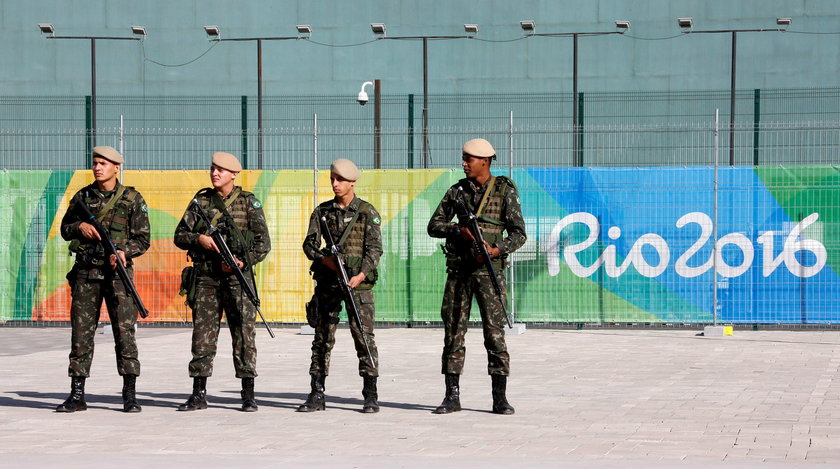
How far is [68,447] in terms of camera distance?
7668 mm

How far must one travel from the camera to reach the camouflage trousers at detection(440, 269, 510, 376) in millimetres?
9109

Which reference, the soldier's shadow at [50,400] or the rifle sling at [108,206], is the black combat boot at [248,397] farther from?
the rifle sling at [108,206]

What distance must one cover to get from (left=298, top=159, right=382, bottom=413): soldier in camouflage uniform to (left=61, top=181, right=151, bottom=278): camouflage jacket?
122cm

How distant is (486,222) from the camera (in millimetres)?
9180

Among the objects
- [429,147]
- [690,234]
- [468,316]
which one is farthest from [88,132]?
[468,316]

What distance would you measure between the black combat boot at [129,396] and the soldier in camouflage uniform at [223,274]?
0.32 metres

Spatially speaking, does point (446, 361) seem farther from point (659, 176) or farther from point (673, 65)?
point (673, 65)

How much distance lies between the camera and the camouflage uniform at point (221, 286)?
9.29m

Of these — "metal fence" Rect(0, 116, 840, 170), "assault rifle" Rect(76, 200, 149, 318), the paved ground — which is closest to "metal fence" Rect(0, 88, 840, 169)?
"metal fence" Rect(0, 116, 840, 170)

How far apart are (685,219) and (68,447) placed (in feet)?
33.4

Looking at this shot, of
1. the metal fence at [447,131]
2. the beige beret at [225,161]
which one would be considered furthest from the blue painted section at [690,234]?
the beige beret at [225,161]

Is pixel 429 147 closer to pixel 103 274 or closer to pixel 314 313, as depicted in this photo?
pixel 314 313

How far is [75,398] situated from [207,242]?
1468 millimetres

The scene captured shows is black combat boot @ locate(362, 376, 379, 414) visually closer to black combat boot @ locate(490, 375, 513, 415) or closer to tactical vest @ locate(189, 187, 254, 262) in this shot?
black combat boot @ locate(490, 375, 513, 415)
